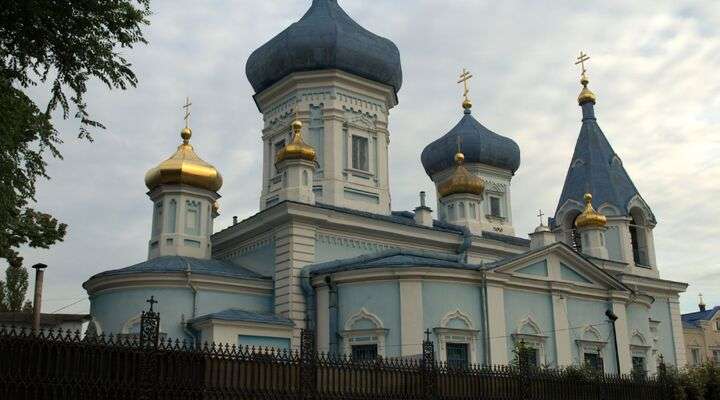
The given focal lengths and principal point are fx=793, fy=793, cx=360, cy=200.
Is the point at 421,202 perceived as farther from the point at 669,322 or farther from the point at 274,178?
the point at 669,322

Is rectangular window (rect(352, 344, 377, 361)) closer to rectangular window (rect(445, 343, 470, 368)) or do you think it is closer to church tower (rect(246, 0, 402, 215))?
rectangular window (rect(445, 343, 470, 368))

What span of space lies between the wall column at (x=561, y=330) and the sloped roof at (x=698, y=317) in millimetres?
21130

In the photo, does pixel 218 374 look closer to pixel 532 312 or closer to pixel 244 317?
pixel 244 317

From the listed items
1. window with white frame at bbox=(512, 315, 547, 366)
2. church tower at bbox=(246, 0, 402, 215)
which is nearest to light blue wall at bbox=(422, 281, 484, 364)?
window with white frame at bbox=(512, 315, 547, 366)

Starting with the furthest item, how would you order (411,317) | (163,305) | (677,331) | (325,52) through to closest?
(677,331) < (325,52) < (163,305) < (411,317)

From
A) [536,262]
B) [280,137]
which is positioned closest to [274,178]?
[280,137]

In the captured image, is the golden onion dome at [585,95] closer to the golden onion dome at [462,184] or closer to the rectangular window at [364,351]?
the golden onion dome at [462,184]

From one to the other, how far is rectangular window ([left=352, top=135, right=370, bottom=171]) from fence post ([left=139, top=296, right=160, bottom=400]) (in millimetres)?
13936

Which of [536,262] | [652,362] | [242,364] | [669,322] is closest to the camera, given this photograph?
[242,364]

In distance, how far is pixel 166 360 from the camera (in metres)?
7.79

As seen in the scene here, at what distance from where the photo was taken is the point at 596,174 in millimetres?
27672

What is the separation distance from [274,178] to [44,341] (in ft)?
48.0

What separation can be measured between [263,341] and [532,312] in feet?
20.1

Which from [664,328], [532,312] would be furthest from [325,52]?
[664,328]
